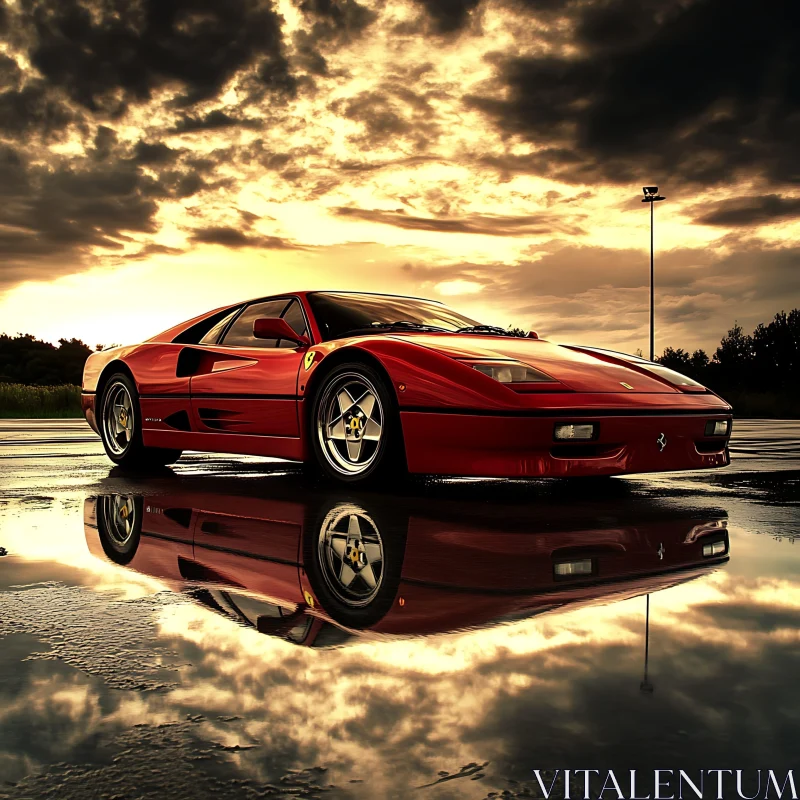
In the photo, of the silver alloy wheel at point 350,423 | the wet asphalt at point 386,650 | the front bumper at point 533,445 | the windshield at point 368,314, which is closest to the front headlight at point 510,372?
the front bumper at point 533,445

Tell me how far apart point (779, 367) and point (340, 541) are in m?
71.5

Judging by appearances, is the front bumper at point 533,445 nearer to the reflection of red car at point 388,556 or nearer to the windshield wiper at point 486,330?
the reflection of red car at point 388,556

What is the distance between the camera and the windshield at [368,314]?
7027 mm

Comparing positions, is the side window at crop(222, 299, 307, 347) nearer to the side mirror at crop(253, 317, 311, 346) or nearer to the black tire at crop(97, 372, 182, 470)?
the side mirror at crop(253, 317, 311, 346)

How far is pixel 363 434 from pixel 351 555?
230 cm

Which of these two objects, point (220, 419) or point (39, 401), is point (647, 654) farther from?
point (39, 401)

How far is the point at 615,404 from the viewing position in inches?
236

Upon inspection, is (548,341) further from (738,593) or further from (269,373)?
(738,593)

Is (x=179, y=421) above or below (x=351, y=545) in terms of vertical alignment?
above

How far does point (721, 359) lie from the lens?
75.6m

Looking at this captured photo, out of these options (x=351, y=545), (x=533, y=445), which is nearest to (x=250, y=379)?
(x=533, y=445)

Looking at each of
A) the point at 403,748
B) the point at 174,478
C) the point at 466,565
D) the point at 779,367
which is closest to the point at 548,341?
the point at 174,478

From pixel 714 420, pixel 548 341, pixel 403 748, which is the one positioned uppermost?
pixel 548 341

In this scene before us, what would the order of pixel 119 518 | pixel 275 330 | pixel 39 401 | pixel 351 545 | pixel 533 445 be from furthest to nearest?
pixel 39 401 → pixel 275 330 → pixel 533 445 → pixel 119 518 → pixel 351 545
